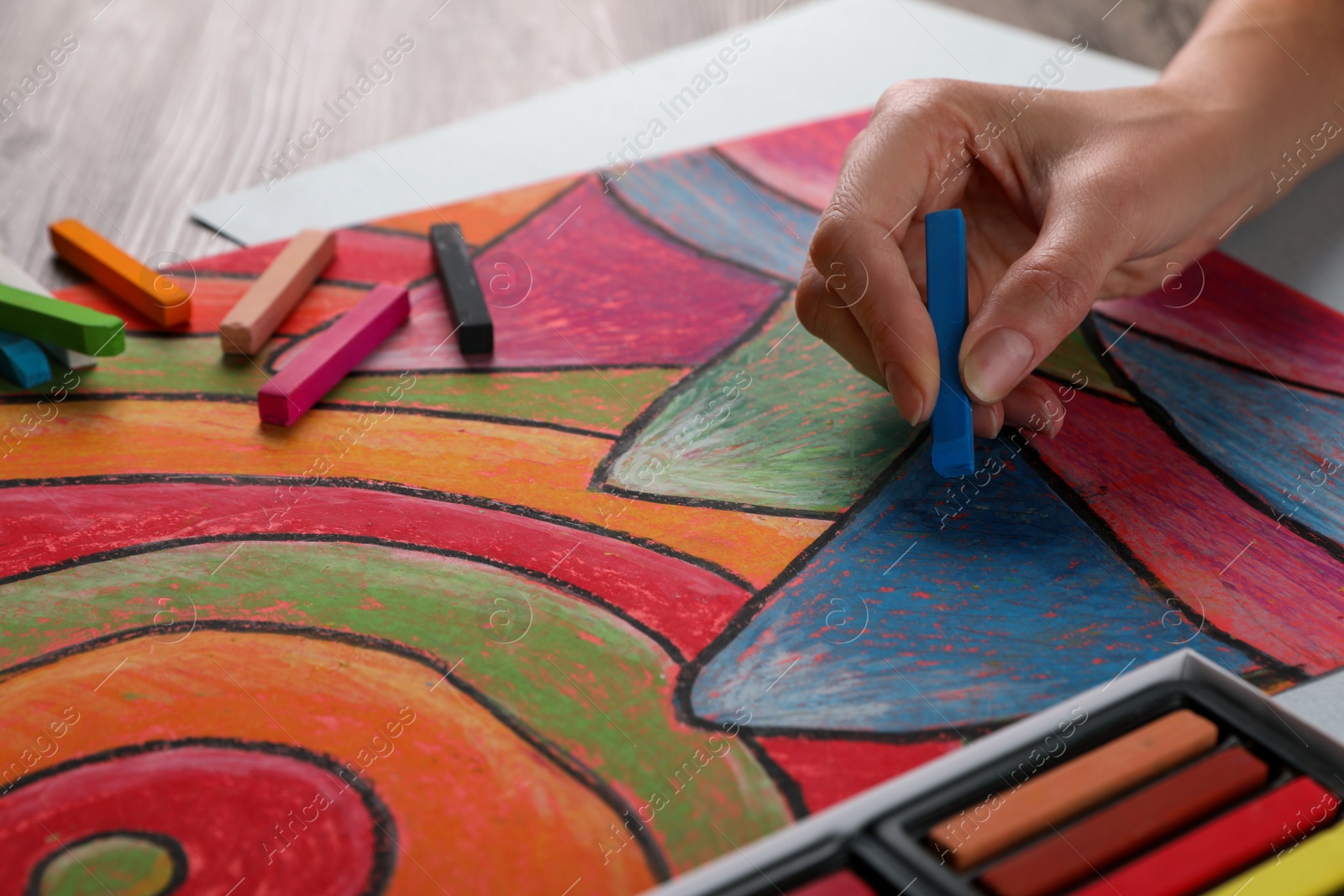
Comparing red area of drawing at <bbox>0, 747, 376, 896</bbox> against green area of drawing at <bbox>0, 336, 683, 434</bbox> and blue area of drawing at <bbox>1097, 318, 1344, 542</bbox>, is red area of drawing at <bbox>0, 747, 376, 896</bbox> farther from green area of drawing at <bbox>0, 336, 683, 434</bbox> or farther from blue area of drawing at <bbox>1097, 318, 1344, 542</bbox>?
blue area of drawing at <bbox>1097, 318, 1344, 542</bbox>

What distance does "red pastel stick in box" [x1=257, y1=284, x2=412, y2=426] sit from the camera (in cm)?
86

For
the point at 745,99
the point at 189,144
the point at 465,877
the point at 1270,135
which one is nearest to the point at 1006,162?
the point at 1270,135

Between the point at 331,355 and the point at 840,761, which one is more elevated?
the point at 331,355

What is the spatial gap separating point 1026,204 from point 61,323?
0.81 meters

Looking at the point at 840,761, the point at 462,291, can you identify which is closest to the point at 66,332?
the point at 462,291

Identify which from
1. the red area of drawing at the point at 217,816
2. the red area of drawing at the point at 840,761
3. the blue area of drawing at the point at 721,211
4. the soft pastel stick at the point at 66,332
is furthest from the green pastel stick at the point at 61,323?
the red area of drawing at the point at 840,761

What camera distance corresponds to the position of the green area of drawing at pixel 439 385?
891mm

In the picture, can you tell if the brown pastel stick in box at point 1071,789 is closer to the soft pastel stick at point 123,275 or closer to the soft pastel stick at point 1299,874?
the soft pastel stick at point 1299,874

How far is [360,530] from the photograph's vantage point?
77 cm

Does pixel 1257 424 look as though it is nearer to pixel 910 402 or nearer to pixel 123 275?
pixel 910 402

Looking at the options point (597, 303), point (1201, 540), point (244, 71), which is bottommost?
point (1201, 540)

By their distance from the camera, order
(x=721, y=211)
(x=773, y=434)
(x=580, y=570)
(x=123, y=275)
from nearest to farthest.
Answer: (x=580, y=570), (x=773, y=434), (x=123, y=275), (x=721, y=211)

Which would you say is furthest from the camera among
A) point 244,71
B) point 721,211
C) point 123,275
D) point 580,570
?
point 244,71

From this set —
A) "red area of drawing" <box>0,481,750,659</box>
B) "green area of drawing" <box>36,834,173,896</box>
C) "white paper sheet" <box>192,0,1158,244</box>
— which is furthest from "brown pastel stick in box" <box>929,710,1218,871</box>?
"white paper sheet" <box>192,0,1158,244</box>
